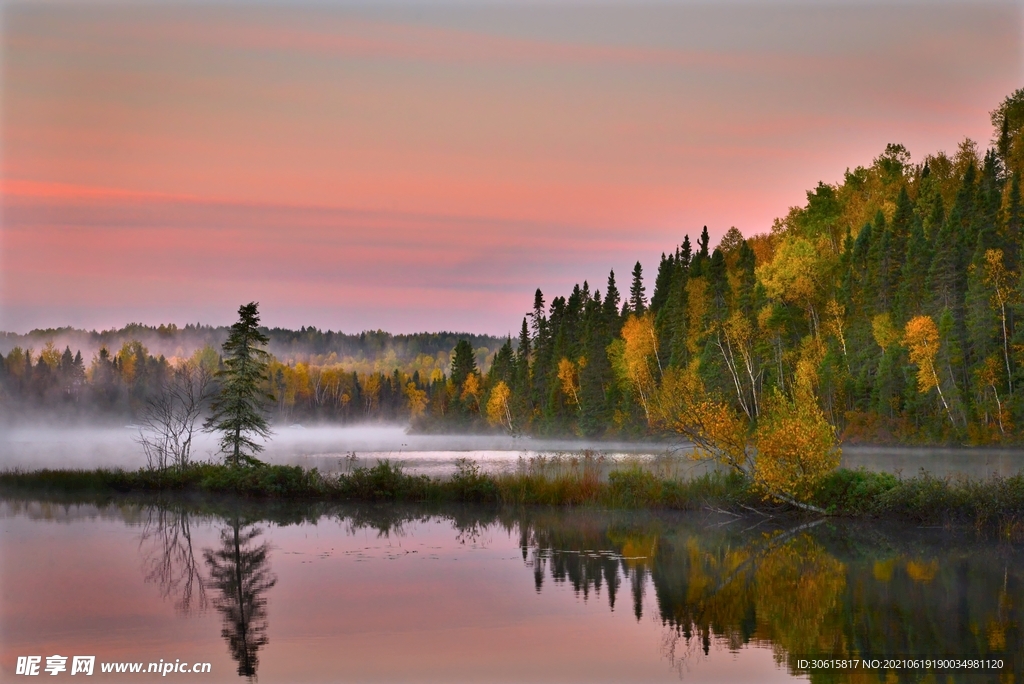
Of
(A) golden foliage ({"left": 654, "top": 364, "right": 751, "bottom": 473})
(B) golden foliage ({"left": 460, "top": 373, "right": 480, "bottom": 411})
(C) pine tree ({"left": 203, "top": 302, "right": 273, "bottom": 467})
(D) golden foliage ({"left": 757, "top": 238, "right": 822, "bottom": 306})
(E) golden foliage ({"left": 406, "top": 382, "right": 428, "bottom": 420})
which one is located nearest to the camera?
(A) golden foliage ({"left": 654, "top": 364, "right": 751, "bottom": 473})

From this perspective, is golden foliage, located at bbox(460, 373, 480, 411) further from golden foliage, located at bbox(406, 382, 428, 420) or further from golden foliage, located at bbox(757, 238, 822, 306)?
golden foliage, located at bbox(757, 238, 822, 306)

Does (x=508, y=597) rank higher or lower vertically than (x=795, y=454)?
lower

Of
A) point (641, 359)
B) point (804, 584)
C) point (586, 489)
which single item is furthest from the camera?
point (641, 359)

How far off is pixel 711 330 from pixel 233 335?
198 feet

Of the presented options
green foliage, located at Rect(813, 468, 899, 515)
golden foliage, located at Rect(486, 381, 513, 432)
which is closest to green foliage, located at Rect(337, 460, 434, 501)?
green foliage, located at Rect(813, 468, 899, 515)

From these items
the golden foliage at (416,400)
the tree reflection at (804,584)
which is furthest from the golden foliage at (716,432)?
the golden foliage at (416,400)

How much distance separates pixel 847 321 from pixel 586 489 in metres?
62.2

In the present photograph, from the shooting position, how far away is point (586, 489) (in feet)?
100

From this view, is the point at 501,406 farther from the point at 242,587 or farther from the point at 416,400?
the point at 242,587

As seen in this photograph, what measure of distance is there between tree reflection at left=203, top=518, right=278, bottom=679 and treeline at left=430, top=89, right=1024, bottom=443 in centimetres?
3535

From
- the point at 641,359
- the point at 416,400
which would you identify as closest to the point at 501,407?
the point at 641,359

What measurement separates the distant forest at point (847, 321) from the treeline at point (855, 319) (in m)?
0.16

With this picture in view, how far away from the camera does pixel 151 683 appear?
14.3 metres

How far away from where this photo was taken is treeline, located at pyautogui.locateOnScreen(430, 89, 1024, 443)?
7375 centimetres
